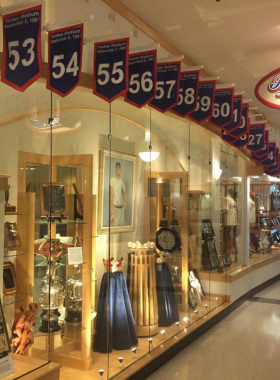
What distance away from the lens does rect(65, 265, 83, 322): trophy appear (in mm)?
3883

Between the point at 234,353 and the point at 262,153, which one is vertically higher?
the point at 262,153

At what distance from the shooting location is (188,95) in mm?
4941

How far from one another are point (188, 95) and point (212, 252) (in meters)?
2.92

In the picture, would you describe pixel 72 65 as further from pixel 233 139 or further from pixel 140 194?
pixel 233 139

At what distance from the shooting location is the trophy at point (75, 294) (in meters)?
3.88

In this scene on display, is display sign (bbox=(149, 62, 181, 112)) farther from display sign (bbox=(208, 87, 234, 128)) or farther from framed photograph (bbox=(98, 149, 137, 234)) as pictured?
display sign (bbox=(208, 87, 234, 128))

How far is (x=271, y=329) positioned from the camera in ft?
19.4

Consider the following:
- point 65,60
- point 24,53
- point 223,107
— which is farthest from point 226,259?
point 24,53

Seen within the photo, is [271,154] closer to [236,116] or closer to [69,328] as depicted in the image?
[236,116]

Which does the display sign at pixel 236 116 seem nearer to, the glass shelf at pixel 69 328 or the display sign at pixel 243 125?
the display sign at pixel 243 125

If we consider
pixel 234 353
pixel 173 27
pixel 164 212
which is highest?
pixel 173 27

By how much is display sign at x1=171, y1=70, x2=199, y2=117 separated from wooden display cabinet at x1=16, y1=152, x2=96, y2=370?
154 cm

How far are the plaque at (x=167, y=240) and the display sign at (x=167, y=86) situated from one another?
1.53 meters

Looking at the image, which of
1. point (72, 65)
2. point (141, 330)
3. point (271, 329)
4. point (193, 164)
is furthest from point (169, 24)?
point (271, 329)
